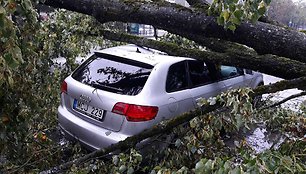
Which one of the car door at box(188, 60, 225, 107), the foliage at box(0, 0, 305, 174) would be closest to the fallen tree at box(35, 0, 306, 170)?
the foliage at box(0, 0, 305, 174)

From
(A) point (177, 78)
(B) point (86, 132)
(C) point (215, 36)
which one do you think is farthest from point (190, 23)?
(B) point (86, 132)

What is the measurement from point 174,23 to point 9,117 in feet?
5.06

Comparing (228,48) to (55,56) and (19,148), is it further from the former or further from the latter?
(55,56)

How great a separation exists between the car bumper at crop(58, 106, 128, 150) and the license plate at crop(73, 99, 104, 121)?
0.37 feet

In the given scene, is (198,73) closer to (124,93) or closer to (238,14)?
(124,93)

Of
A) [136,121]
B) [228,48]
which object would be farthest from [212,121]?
[136,121]

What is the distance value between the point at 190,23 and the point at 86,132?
6.88 feet

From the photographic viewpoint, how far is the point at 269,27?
7.31 feet

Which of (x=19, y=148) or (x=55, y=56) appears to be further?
(x=55, y=56)

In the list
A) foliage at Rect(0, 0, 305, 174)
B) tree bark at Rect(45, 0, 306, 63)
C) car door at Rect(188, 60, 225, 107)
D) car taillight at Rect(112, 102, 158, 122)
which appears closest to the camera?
foliage at Rect(0, 0, 305, 174)

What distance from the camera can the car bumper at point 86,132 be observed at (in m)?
3.60

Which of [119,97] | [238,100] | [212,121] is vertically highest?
[238,100]

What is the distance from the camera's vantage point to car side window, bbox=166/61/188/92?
3.97 metres

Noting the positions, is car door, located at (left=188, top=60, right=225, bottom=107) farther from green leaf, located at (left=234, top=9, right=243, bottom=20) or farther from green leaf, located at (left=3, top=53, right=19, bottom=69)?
green leaf, located at (left=3, top=53, right=19, bottom=69)
